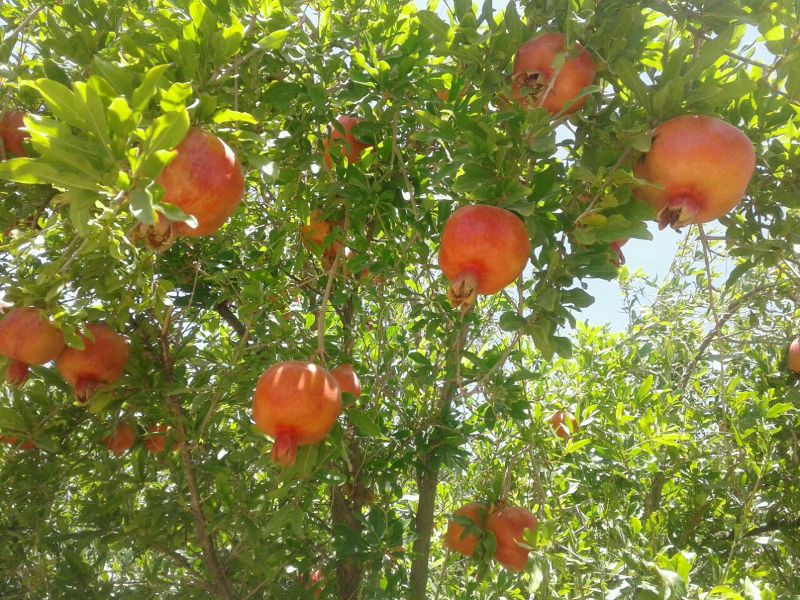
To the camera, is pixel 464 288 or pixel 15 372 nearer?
pixel 464 288

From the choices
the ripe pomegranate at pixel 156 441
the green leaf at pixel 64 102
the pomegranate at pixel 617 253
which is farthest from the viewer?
the ripe pomegranate at pixel 156 441

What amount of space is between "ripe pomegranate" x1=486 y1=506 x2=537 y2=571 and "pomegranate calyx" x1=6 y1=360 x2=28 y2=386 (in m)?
1.31

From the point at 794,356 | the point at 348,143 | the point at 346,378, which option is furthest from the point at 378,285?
the point at 794,356

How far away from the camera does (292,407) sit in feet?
3.67

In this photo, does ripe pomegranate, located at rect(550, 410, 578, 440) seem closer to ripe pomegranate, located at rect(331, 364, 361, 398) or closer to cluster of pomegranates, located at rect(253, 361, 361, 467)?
ripe pomegranate, located at rect(331, 364, 361, 398)

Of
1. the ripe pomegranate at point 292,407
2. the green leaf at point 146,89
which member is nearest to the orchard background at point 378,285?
the green leaf at point 146,89

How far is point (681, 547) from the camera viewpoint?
75.2 inches

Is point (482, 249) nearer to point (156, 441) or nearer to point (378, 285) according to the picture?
point (378, 285)

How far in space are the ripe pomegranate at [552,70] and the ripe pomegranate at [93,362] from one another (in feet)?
3.77

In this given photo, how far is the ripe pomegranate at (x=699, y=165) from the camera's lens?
3.27 feet

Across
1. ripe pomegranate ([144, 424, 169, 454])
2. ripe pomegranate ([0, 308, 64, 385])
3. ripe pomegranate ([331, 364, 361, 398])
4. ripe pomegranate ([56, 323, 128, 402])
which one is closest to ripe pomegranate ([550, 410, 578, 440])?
ripe pomegranate ([331, 364, 361, 398])

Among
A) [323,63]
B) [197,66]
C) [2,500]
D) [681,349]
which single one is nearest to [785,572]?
[681,349]

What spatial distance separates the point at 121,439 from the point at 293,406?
3.14 ft

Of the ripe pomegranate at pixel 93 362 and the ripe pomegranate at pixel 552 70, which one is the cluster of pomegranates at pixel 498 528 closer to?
the ripe pomegranate at pixel 93 362
